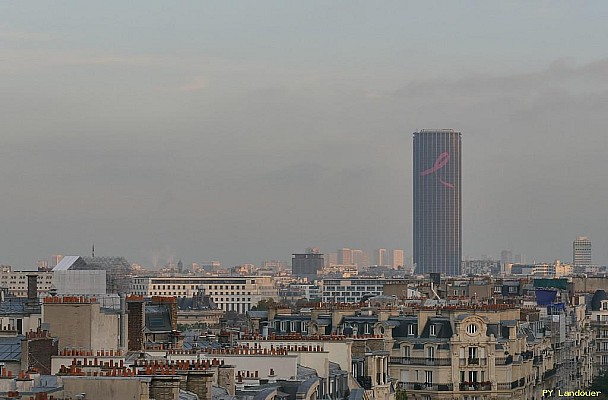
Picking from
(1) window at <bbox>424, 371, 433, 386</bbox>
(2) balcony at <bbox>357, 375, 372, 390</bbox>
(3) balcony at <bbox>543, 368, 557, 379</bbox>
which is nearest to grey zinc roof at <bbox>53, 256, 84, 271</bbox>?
(2) balcony at <bbox>357, 375, 372, 390</bbox>

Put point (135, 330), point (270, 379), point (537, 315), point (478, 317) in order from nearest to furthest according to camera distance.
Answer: point (270, 379), point (135, 330), point (478, 317), point (537, 315)

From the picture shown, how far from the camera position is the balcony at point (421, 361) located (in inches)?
3159

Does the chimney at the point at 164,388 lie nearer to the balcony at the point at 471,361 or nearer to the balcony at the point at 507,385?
the balcony at the point at 471,361

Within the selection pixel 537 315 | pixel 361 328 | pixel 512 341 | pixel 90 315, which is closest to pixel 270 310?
pixel 361 328

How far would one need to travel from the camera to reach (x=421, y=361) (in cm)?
8050

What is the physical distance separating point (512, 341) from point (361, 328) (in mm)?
7324

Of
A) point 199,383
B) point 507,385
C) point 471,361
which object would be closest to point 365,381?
point 199,383

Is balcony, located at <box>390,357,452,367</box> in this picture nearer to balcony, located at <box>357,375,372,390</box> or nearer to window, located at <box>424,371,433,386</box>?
window, located at <box>424,371,433,386</box>

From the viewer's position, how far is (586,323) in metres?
128

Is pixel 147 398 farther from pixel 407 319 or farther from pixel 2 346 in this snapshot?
pixel 407 319

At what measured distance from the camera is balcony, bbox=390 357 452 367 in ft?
263

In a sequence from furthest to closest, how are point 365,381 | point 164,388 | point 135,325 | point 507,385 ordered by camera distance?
point 507,385, point 365,381, point 135,325, point 164,388

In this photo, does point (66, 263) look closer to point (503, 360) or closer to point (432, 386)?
point (432, 386)

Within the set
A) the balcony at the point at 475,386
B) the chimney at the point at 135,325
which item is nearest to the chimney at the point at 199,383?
the chimney at the point at 135,325
